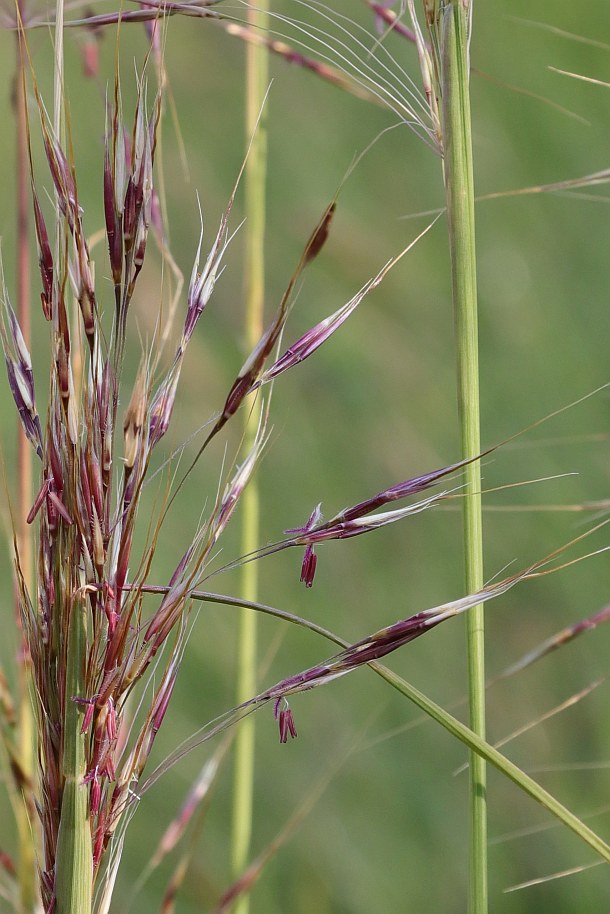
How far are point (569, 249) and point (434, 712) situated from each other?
106 centimetres

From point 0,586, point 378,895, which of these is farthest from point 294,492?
point 378,895

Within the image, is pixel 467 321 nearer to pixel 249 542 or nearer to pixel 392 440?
pixel 249 542

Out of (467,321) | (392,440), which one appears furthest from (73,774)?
(392,440)

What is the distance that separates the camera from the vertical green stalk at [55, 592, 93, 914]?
0.25 meters

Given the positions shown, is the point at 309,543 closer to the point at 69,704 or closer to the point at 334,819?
the point at 69,704

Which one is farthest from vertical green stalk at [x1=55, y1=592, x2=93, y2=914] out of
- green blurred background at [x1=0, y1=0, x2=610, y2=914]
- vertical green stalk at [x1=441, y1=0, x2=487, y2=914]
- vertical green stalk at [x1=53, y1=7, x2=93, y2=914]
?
green blurred background at [x1=0, y1=0, x2=610, y2=914]

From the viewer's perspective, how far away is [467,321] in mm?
279

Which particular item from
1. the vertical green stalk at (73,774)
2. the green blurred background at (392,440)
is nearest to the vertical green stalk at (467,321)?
the vertical green stalk at (73,774)

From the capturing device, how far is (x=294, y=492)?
3.58ft

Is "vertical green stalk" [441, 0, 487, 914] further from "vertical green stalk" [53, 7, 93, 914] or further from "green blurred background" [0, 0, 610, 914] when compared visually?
"green blurred background" [0, 0, 610, 914]

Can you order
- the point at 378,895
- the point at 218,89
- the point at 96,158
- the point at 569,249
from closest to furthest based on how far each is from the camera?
1. the point at 378,895
2. the point at 569,249
3. the point at 96,158
4. the point at 218,89

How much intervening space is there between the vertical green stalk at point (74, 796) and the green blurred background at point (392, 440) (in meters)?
0.45

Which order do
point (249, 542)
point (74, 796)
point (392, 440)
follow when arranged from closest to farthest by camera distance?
point (74, 796), point (249, 542), point (392, 440)

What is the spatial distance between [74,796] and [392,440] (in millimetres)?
919
